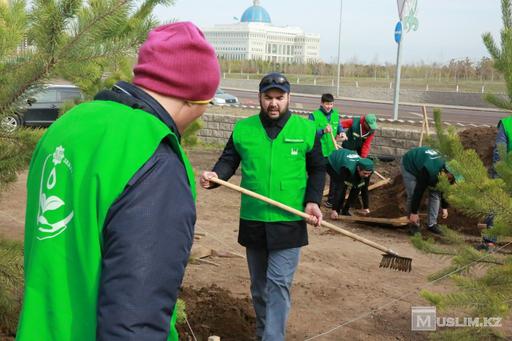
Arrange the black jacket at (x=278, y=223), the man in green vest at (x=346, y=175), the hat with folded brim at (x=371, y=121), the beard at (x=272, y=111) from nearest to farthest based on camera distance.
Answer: the black jacket at (x=278, y=223) < the beard at (x=272, y=111) < the man in green vest at (x=346, y=175) < the hat with folded brim at (x=371, y=121)

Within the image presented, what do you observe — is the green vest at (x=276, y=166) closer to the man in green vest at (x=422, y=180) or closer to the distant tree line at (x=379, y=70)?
the man in green vest at (x=422, y=180)

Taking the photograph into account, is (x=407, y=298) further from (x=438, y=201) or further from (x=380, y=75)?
(x=380, y=75)

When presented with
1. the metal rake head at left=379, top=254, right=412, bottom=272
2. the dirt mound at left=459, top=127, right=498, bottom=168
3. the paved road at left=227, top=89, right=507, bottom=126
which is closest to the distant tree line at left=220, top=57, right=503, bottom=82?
the paved road at left=227, top=89, right=507, bottom=126

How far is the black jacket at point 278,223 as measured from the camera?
3.62 m

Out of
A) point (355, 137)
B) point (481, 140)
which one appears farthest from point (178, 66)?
point (481, 140)

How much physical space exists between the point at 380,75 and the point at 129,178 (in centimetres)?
4875

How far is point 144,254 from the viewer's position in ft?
3.66

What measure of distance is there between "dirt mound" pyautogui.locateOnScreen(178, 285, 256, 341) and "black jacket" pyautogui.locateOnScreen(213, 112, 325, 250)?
2.17 ft

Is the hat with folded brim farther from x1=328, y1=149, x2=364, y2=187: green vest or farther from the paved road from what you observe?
the paved road

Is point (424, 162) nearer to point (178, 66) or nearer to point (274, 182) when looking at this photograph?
point (274, 182)

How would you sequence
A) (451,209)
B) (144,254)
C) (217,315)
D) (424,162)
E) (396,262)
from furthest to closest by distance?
(451,209), (424,162), (396,262), (217,315), (144,254)

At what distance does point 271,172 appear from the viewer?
3727mm

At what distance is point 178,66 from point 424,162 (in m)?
5.97

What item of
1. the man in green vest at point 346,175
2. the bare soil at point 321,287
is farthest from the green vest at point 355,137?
the bare soil at point 321,287
